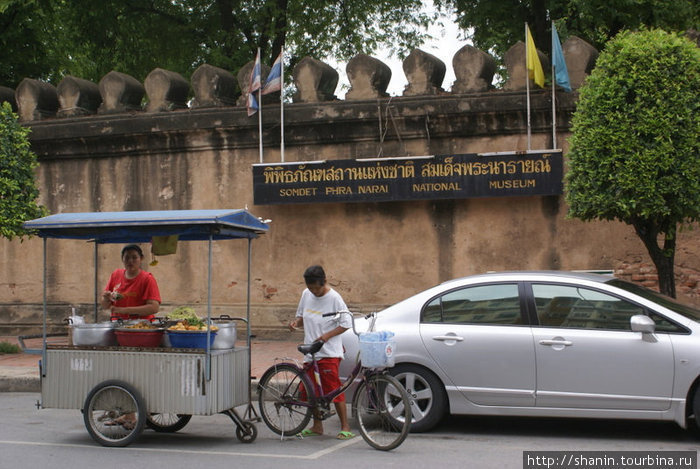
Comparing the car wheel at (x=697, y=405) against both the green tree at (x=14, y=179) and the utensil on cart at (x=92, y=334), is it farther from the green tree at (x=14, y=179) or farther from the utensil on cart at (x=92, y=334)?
the green tree at (x=14, y=179)

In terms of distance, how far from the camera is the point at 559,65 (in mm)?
12320

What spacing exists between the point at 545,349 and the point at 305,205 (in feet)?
22.3

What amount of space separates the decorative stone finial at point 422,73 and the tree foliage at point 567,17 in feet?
12.5

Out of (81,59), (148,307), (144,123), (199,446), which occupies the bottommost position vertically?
(199,446)

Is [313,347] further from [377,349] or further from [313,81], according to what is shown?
[313,81]

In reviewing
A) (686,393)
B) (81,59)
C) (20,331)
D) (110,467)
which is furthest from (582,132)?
(81,59)

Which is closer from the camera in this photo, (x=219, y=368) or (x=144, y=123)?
(x=219, y=368)

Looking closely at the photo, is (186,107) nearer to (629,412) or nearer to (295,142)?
(295,142)

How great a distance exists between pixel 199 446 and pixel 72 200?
27.6ft

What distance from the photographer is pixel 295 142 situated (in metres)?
14.1

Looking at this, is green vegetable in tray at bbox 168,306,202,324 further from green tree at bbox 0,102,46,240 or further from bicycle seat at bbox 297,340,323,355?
green tree at bbox 0,102,46,240

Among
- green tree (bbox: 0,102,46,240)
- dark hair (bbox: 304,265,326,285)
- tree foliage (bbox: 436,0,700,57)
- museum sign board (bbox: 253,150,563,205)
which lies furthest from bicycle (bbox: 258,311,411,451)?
tree foliage (bbox: 436,0,700,57)

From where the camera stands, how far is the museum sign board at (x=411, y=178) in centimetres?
1273

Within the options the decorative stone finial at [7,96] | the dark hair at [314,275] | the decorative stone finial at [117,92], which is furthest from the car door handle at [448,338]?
the decorative stone finial at [7,96]
